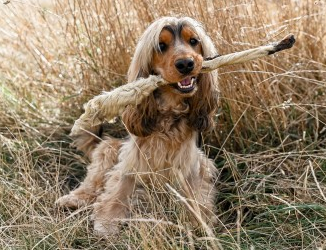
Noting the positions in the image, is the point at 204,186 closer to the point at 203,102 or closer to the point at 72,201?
the point at 203,102

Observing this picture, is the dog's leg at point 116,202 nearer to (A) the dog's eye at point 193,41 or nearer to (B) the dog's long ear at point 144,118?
(B) the dog's long ear at point 144,118

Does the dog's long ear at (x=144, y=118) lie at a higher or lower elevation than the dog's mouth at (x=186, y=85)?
lower

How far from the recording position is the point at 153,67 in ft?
14.0

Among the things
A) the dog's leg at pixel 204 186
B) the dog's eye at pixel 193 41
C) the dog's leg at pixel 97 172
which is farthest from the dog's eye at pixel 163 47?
the dog's leg at pixel 97 172

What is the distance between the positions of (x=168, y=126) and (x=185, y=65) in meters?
0.61

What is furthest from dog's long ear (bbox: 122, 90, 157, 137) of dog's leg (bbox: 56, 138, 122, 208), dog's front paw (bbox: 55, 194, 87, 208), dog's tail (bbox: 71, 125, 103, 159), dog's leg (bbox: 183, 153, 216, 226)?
dog's tail (bbox: 71, 125, 103, 159)

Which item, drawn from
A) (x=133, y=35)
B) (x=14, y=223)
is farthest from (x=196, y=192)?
(x=133, y=35)

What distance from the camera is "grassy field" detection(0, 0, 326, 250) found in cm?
402

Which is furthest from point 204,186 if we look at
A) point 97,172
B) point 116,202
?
point 97,172

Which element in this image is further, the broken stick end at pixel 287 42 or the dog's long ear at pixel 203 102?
the dog's long ear at pixel 203 102

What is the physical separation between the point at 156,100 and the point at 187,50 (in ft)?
1.54

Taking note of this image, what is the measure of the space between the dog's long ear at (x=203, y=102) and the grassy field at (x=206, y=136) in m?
0.35

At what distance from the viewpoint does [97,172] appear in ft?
16.3

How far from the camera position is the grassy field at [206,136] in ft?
13.2
